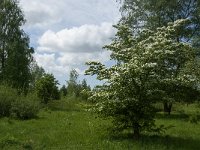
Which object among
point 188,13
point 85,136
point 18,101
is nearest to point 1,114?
point 18,101

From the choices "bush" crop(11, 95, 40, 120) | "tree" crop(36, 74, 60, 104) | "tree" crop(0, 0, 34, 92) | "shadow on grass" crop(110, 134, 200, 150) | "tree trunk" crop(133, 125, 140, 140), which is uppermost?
"tree" crop(0, 0, 34, 92)

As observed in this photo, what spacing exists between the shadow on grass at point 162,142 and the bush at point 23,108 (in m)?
13.3

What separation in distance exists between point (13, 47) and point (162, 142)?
42.7m

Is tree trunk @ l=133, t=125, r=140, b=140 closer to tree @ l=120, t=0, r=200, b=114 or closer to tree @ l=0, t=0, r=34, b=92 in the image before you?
tree @ l=120, t=0, r=200, b=114

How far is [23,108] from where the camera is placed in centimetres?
3250

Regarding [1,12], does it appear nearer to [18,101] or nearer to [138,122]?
[18,101]

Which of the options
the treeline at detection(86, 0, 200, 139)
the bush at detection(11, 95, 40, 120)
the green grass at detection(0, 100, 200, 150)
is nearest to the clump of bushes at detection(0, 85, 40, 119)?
the bush at detection(11, 95, 40, 120)

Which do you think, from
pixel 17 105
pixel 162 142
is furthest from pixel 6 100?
pixel 162 142

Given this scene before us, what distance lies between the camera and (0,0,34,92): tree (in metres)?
58.2

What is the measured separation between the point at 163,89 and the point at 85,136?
4220 millimetres

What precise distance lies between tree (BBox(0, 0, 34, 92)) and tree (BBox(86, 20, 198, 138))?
38746mm

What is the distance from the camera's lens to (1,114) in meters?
33.6

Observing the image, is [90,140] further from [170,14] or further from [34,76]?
[34,76]

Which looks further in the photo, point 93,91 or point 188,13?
point 188,13
